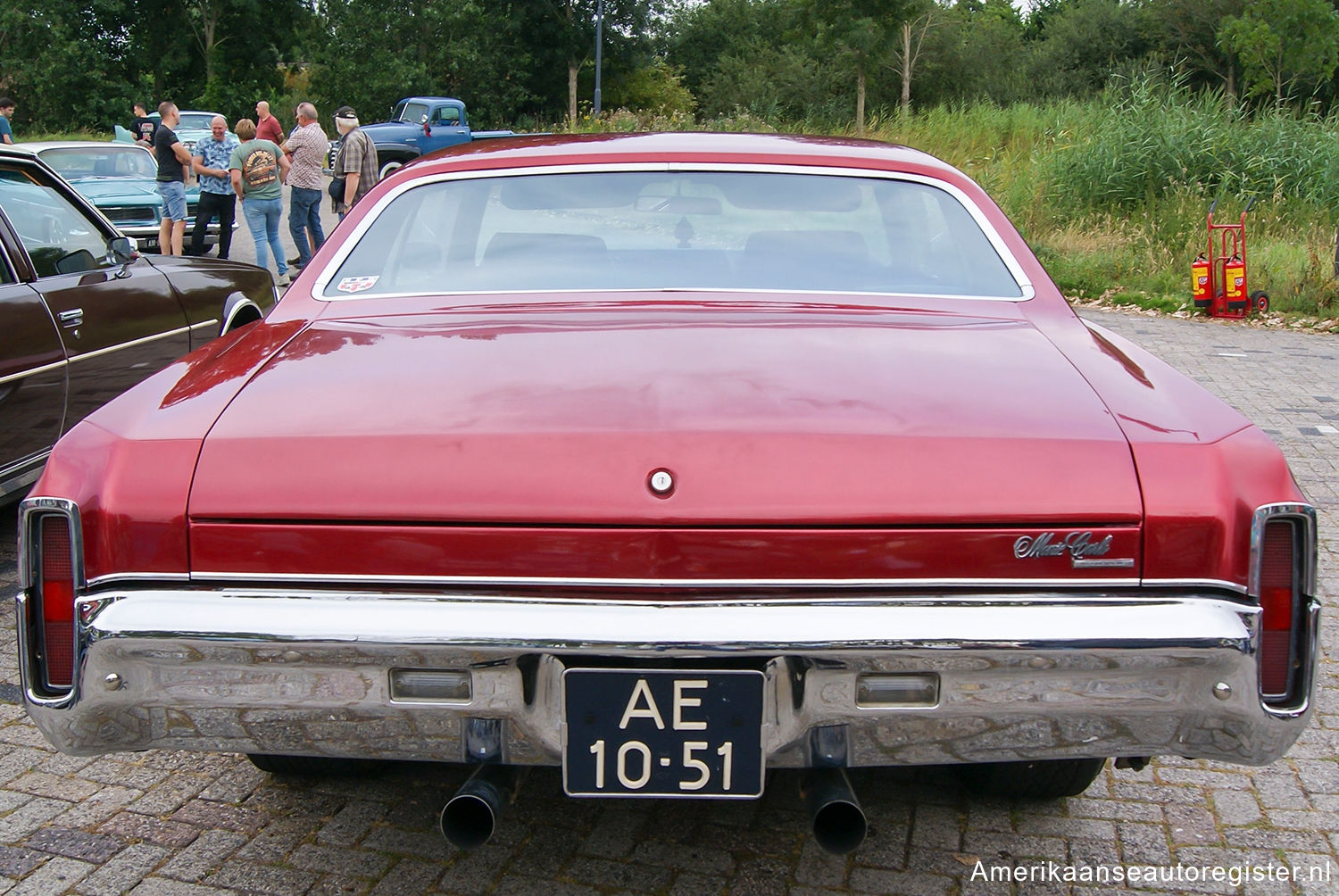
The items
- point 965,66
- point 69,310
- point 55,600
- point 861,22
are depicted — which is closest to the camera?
point 55,600

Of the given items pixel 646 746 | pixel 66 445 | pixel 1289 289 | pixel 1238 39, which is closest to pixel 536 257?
pixel 66 445

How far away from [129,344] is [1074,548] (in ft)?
14.6

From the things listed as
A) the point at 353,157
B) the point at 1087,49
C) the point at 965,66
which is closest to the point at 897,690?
the point at 353,157

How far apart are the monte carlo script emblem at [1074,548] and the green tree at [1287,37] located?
34.5m

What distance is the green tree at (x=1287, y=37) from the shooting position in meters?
31.7

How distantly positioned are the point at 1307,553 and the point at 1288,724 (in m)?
0.29

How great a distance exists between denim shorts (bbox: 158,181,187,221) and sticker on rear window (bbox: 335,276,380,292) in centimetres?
1051

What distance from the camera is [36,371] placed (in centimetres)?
456

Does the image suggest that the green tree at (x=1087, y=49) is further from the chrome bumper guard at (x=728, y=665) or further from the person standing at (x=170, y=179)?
the chrome bumper guard at (x=728, y=665)

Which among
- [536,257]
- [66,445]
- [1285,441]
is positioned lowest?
[1285,441]

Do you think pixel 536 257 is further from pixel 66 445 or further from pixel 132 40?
pixel 132 40

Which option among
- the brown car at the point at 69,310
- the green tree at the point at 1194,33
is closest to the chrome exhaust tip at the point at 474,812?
the brown car at the point at 69,310

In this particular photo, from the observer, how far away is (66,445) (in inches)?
83.4

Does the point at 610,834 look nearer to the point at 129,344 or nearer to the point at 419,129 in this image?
the point at 129,344
